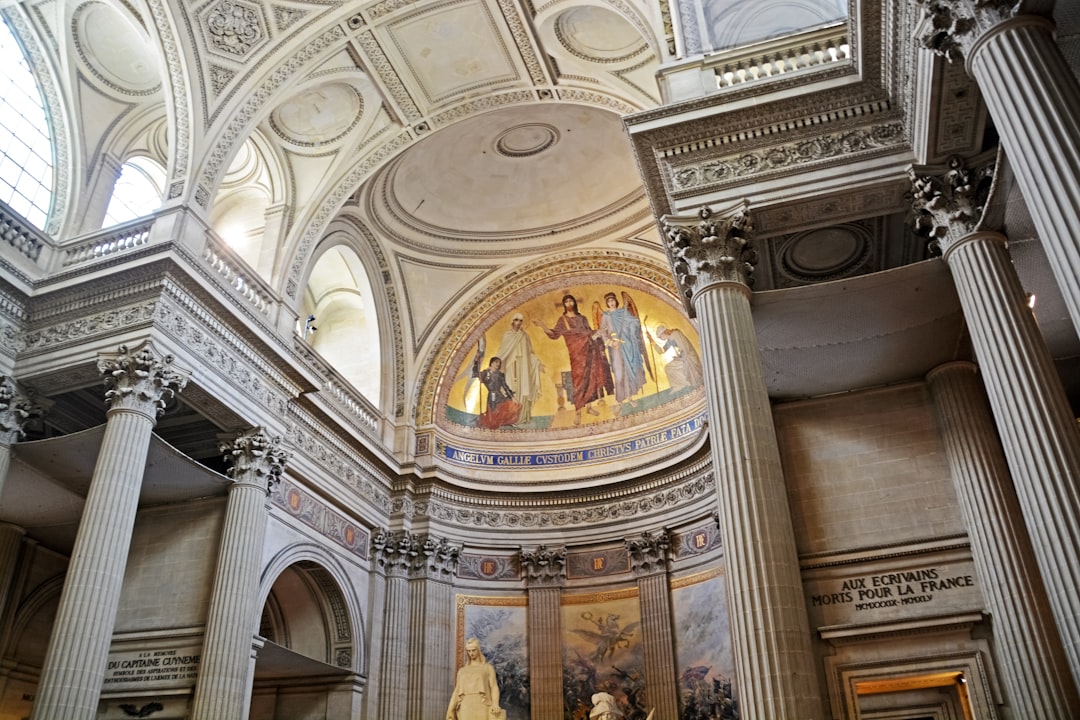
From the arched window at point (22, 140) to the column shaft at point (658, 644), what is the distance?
522 inches

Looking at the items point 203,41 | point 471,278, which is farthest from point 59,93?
point 471,278

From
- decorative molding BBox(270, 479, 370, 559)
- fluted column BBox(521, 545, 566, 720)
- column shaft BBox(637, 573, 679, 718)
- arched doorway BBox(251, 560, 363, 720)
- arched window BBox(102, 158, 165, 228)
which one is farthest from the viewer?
fluted column BBox(521, 545, 566, 720)

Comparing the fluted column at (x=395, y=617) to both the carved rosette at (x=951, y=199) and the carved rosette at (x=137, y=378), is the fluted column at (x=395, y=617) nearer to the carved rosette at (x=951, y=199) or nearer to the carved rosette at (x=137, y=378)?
the carved rosette at (x=137, y=378)

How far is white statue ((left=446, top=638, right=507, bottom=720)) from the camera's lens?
A: 538 inches

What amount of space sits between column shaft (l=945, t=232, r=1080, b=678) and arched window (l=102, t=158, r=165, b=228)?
13.6m

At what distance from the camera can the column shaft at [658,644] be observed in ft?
52.7

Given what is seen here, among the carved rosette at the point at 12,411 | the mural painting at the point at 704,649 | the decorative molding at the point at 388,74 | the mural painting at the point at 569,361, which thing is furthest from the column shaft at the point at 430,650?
the decorative molding at the point at 388,74

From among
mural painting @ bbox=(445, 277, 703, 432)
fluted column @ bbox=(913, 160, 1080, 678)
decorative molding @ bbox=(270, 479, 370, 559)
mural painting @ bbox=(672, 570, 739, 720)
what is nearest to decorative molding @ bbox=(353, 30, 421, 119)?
mural painting @ bbox=(445, 277, 703, 432)

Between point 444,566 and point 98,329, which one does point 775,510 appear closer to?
point 98,329

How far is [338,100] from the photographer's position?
1534 cm

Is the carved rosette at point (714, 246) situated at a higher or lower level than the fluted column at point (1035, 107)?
higher

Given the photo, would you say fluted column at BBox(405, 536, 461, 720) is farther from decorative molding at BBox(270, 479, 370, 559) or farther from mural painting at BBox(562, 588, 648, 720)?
mural painting at BBox(562, 588, 648, 720)

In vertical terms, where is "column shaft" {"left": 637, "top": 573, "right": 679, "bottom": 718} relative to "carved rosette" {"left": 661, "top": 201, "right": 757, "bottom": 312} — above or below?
below

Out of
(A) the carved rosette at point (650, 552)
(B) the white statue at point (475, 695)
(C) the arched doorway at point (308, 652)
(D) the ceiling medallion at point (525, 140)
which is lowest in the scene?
(B) the white statue at point (475, 695)
